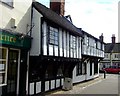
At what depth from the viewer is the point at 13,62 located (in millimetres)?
13188

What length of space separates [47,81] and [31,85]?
2.51 m

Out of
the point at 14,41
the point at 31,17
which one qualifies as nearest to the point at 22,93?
the point at 14,41

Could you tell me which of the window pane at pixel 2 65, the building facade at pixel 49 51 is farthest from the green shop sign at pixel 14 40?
the window pane at pixel 2 65

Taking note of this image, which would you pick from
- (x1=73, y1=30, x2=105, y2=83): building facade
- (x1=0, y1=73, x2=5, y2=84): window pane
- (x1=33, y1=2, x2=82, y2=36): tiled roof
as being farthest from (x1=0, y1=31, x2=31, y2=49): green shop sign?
(x1=73, y1=30, x2=105, y2=83): building facade

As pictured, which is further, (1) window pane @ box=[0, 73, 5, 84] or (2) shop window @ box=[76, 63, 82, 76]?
(2) shop window @ box=[76, 63, 82, 76]

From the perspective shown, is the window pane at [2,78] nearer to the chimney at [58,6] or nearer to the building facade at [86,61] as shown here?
the chimney at [58,6]

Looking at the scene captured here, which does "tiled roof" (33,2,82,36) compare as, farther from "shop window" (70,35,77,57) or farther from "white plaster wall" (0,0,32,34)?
"shop window" (70,35,77,57)

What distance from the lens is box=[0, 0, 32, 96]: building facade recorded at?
39.3 feet

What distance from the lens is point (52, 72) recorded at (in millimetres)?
18422

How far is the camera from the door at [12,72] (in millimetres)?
12820

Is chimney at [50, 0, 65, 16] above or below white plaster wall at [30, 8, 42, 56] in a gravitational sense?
above

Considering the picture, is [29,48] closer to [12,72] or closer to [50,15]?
[12,72]

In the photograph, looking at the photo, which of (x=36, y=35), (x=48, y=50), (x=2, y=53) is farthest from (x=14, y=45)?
(x=48, y=50)

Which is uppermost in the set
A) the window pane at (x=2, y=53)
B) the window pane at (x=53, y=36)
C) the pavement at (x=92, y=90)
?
the window pane at (x=53, y=36)
